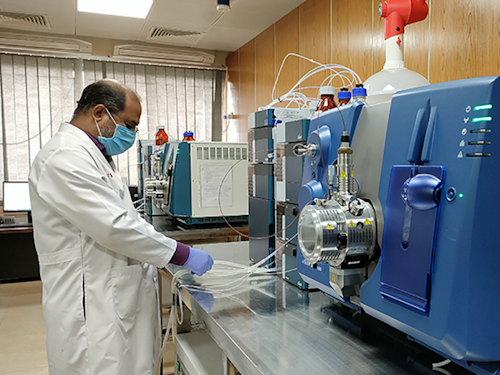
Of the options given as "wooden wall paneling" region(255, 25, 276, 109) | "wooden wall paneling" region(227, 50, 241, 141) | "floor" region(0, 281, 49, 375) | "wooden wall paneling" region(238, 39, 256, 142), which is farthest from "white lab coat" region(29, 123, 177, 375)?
"wooden wall paneling" region(227, 50, 241, 141)

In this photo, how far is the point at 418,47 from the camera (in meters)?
2.67

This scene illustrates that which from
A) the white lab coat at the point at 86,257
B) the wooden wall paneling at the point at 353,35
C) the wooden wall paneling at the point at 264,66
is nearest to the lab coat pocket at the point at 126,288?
the white lab coat at the point at 86,257

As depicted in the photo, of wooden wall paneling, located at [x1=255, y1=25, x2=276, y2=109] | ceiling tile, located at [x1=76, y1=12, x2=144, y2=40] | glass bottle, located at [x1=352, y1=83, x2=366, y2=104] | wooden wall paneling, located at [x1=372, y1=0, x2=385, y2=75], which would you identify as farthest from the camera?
wooden wall paneling, located at [x1=255, y1=25, x2=276, y2=109]

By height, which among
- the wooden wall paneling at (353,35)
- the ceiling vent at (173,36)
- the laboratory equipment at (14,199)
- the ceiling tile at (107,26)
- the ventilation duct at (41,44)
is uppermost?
the ceiling tile at (107,26)

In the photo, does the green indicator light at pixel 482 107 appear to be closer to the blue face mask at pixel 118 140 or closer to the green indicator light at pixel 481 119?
the green indicator light at pixel 481 119

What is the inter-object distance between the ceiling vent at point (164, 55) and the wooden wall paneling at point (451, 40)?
3.67m

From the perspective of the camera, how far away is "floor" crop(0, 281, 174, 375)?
252 cm

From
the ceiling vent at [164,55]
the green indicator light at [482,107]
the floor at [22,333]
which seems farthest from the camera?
the ceiling vent at [164,55]

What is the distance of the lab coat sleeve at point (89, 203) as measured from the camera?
3.94 feet

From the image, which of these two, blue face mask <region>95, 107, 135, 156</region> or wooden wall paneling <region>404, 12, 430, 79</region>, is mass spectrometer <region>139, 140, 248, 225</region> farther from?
wooden wall paneling <region>404, 12, 430, 79</region>

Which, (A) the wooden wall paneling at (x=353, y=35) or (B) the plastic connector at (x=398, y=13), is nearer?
(B) the plastic connector at (x=398, y=13)

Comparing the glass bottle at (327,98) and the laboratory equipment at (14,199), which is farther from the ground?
the glass bottle at (327,98)

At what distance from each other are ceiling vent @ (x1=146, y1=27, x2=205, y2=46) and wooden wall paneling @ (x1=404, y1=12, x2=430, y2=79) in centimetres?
294

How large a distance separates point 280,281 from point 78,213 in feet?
2.19
